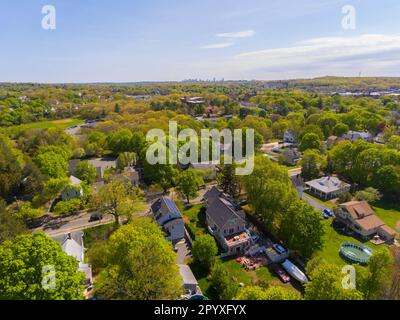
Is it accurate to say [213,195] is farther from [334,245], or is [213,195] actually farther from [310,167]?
[310,167]

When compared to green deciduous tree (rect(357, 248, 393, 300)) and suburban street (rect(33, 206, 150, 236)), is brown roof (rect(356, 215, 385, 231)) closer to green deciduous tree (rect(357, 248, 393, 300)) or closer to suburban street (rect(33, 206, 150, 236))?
green deciduous tree (rect(357, 248, 393, 300))

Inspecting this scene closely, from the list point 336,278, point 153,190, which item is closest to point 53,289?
point 336,278

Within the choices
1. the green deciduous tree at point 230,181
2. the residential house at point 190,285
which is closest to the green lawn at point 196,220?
the green deciduous tree at point 230,181

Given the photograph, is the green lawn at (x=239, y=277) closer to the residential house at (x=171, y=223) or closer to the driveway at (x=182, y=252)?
the driveway at (x=182, y=252)

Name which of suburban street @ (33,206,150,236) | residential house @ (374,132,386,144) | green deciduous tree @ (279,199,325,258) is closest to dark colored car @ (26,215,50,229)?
suburban street @ (33,206,150,236)

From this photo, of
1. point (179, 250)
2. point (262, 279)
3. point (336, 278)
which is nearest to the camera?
point (336, 278)

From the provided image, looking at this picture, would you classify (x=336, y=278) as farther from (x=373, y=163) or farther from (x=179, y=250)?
(x=373, y=163)

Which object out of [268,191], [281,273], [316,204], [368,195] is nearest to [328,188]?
[316,204]
